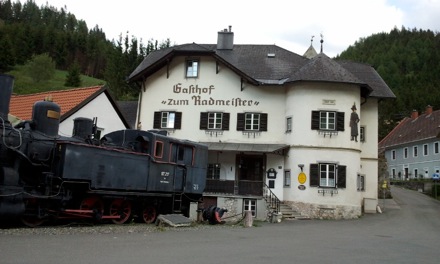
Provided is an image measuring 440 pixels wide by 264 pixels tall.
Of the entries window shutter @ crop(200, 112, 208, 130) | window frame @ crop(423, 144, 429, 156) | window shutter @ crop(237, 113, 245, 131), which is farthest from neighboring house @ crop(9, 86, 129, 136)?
window frame @ crop(423, 144, 429, 156)

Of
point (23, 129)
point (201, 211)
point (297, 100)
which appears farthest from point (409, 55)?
point (23, 129)

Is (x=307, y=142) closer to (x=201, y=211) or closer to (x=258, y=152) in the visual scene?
(x=258, y=152)

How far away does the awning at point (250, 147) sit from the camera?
80.9ft

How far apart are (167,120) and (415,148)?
1419 inches

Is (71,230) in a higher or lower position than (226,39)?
lower

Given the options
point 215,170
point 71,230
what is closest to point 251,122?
point 215,170

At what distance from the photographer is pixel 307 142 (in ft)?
81.3

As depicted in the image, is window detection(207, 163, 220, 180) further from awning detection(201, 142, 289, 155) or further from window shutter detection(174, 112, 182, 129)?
window shutter detection(174, 112, 182, 129)

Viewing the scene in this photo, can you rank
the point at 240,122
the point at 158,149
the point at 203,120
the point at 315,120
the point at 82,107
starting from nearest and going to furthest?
1. the point at 158,149
2. the point at 82,107
3. the point at 315,120
4. the point at 240,122
5. the point at 203,120

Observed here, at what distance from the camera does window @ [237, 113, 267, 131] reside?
26.5 metres

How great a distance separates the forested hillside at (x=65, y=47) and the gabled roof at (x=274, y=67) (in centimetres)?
843

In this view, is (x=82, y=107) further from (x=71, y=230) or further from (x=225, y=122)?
(x=71, y=230)

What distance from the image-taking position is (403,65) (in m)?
98.2

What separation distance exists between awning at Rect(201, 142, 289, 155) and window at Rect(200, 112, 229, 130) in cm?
122
